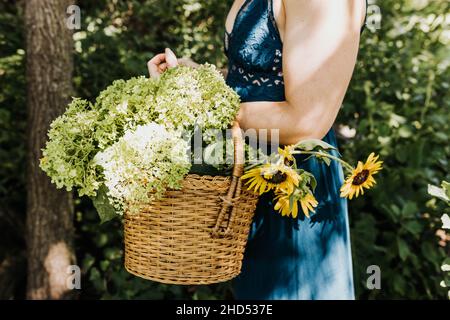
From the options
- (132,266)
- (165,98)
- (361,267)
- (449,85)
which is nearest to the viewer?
(165,98)

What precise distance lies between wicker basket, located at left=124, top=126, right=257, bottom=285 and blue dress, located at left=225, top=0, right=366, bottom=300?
18 centimetres

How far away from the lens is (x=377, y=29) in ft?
11.1

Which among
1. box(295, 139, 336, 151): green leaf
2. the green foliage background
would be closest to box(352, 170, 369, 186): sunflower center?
box(295, 139, 336, 151): green leaf

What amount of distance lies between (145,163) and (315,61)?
1.56ft

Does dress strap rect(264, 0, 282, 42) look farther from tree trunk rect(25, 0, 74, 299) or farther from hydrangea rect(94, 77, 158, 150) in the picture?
tree trunk rect(25, 0, 74, 299)

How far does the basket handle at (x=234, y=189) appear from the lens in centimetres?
134

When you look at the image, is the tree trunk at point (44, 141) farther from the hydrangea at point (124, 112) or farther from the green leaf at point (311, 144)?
the green leaf at point (311, 144)

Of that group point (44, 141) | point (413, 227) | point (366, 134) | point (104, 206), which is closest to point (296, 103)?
point (104, 206)

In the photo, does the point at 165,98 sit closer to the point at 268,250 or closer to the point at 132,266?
the point at 132,266

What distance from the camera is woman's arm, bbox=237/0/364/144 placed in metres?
1.37

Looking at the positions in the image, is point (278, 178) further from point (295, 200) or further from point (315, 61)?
point (315, 61)
